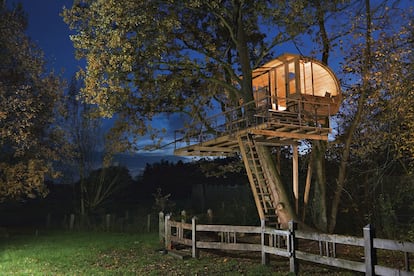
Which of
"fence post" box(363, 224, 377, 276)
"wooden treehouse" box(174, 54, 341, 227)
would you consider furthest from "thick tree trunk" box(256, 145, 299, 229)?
"fence post" box(363, 224, 377, 276)

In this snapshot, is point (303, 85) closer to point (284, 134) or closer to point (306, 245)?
point (284, 134)

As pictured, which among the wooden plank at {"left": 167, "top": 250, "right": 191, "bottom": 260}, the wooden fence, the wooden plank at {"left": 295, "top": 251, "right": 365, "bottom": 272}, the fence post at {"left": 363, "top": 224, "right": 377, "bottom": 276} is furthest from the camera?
the wooden plank at {"left": 167, "top": 250, "right": 191, "bottom": 260}

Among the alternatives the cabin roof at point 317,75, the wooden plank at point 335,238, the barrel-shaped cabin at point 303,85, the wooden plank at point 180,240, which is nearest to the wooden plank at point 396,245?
the wooden plank at point 335,238

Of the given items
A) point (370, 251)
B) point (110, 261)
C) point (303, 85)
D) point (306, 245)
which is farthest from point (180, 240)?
point (303, 85)

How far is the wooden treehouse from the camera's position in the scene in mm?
15633

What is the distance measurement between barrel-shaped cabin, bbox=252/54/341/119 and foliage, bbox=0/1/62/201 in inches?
417

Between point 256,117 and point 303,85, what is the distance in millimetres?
3178

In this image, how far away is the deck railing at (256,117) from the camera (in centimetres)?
1569

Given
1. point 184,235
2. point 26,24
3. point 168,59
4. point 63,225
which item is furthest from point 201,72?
point 63,225

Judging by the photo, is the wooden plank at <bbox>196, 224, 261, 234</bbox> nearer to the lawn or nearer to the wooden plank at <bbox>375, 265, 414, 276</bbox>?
the lawn

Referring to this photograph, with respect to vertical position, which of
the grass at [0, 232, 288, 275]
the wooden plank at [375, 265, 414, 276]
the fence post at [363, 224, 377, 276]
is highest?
the fence post at [363, 224, 377, 276]

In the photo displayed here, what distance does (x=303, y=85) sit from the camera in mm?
17969

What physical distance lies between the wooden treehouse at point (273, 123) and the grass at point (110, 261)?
3.56 m

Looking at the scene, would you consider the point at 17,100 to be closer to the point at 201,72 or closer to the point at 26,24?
the point at 26,24
